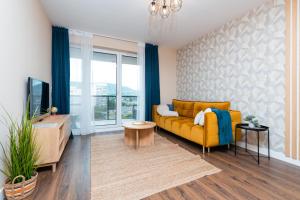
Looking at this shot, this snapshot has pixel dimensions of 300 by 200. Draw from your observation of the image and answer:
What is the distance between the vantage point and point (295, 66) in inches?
85.8

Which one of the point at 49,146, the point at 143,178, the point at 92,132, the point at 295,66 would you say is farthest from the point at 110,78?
the point at 295,66

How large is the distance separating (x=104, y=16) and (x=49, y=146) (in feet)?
8.68

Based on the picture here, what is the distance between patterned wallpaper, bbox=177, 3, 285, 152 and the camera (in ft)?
7.88

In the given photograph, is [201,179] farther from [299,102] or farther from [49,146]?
[49,146]

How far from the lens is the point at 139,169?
207cm

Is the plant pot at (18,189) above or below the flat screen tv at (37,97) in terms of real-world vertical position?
below

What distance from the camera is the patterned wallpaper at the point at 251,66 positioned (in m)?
2.40

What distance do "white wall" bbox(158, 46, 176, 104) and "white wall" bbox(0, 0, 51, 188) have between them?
3.31m

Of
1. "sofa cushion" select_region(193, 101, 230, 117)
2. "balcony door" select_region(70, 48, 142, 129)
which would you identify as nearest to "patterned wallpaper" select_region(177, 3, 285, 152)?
"sofa cushion" select_region(193, 101, 230, 117)

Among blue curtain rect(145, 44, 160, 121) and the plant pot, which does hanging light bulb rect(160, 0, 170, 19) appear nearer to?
blue curtain rect(145, 44, 160, 121)

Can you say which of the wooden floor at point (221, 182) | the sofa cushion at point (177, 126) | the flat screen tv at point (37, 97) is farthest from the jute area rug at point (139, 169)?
the flat screen tv at point (37, 97)

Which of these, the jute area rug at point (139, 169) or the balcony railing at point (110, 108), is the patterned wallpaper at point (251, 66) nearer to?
the jute area rug at point (139, 169)

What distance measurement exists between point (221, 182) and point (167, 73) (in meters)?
3.87

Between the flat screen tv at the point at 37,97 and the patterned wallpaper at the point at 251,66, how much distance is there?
3.60 metres
